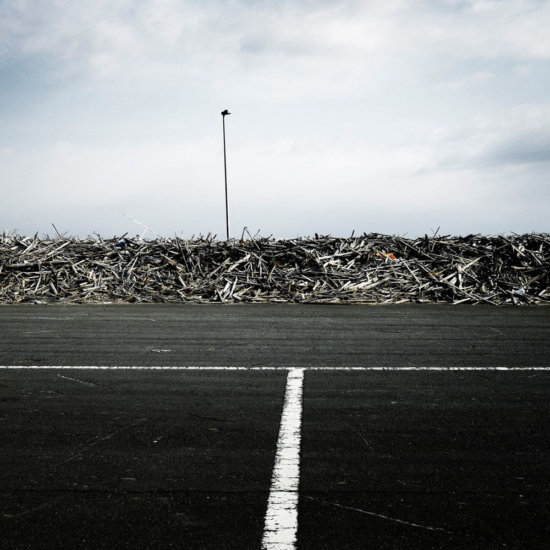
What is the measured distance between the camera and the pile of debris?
16.5 meters

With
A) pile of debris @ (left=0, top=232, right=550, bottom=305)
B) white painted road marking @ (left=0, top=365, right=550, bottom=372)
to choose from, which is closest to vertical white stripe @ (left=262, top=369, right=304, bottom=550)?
white painted road marking @ (left=0, top=365, right=550, bottom=372)

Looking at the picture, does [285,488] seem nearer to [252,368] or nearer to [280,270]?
[252,368]

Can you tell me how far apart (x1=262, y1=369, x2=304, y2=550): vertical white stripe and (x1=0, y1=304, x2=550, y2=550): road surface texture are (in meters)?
0.01

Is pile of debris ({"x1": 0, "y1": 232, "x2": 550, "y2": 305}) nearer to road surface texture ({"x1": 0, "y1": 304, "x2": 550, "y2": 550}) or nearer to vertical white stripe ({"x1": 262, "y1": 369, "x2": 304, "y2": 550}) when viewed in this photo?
road surface texture ({"x1": 0, "y1": 304, "x2": 550, "y2": 550})

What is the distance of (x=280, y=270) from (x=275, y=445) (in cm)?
1339

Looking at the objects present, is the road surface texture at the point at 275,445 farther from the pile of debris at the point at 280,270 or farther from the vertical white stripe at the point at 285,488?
the pile of debris at the point at 280,270

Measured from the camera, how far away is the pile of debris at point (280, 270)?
16484mm

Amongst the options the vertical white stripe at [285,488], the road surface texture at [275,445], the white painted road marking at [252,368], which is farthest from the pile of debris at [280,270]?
the vertical white stripe at [285,488]

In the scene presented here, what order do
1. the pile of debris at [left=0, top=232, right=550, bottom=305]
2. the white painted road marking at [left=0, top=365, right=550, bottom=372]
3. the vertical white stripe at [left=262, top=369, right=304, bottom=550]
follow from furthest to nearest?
the pile of debris at [left=0, top=232, right=550, bottom=305] → the white painted road marking at [left=0, top=365, right=550, bottom=372] → the vertical white stripe at [left=262, top=369, right=304, bottom=550]

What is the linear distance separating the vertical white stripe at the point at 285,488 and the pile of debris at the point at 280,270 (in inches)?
413

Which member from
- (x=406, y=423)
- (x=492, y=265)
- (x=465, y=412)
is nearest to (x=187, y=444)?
(x=406, y=423)

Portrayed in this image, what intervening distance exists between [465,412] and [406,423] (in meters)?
0.67

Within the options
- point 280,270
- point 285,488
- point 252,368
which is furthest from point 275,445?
point 280,270

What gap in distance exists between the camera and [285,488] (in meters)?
3.97
